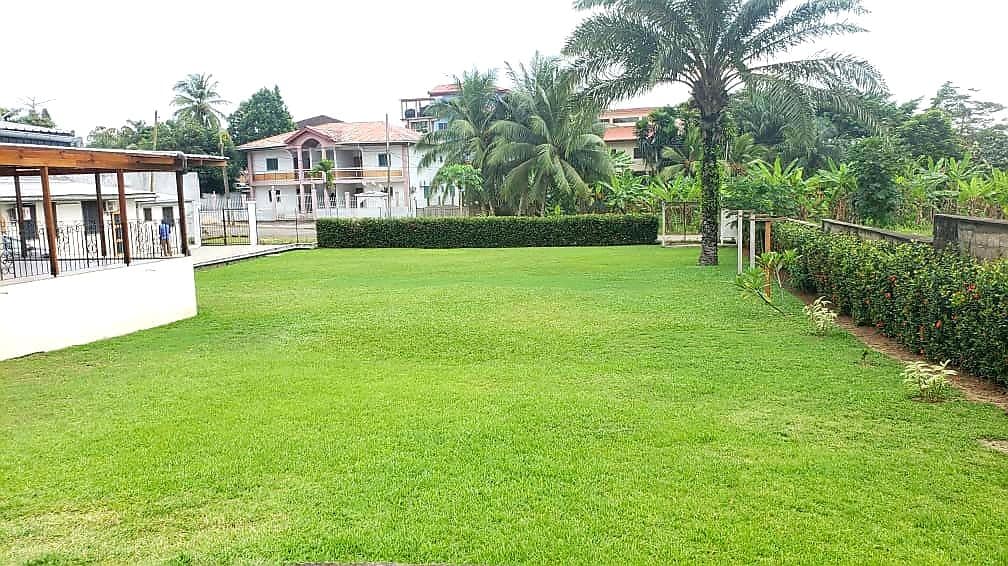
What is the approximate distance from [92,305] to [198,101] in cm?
5447

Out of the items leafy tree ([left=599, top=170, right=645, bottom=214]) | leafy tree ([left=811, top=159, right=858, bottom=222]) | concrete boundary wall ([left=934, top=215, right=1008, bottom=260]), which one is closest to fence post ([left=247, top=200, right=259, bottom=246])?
leafy tree ([left=599, top=170, right=645, bottom=214])

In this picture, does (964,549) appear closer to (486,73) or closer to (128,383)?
(128,383)

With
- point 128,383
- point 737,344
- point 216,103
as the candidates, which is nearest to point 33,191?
point 128,383

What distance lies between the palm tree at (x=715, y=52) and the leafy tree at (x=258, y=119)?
165 ft

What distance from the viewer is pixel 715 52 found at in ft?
67.3

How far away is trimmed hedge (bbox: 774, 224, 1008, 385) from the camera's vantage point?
25.0 ft

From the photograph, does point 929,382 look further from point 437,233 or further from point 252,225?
point 252,225

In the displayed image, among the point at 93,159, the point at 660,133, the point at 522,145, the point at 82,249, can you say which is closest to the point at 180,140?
the point at 522,145

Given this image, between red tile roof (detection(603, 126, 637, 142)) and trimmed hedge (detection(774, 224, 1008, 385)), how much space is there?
145ft

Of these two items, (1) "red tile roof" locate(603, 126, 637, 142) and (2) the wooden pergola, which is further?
(1) "red tile roof" locate(603, 126, 637, 142)

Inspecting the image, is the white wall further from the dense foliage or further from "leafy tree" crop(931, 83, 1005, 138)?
"leafy tree" crop(931, 83, 1005, 138)

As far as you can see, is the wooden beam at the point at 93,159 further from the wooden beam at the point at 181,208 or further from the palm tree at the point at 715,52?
the palm tree at the point at 715,52

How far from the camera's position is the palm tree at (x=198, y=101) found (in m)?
61.6

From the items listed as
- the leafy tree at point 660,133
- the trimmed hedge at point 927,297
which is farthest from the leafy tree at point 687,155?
the trimmed hedge at point 927,297
